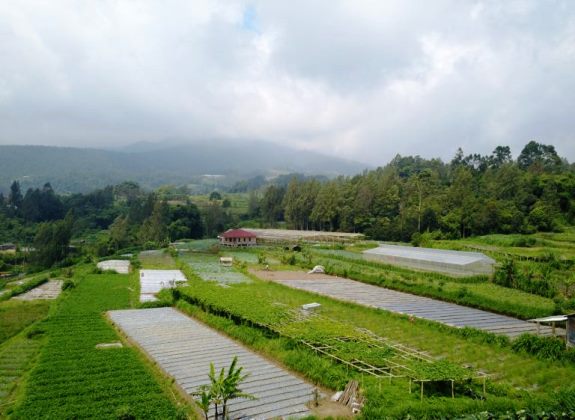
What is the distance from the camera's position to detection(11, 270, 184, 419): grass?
32.0 feet

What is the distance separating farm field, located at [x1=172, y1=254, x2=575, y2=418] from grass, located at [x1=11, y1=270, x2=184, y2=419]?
13.1ft

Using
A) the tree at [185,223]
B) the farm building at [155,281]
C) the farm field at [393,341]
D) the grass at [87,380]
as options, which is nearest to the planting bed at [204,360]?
the farm field at [393,341]

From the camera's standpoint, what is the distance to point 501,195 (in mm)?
51188

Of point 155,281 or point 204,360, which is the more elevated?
point 204,360

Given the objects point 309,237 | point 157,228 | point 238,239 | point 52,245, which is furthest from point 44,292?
point 157,228

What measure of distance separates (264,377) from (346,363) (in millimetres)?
2274

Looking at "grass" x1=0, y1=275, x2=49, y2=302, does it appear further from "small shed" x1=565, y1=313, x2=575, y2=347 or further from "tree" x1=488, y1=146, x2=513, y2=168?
"tree" x1=488, y1=146, x2=513, y2=168

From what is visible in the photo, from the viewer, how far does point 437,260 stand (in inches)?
1152

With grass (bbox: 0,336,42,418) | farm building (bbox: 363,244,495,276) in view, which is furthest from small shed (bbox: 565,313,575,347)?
grass (bbox: 0,336,42,418)

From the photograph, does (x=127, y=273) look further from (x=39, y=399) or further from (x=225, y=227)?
(x=225, y=227)

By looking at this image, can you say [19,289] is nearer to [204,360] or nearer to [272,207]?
[204,360]

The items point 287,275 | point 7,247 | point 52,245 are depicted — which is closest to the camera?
point 287,275

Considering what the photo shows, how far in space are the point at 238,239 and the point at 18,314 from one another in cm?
3283

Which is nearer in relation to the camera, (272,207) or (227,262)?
(227,262)
